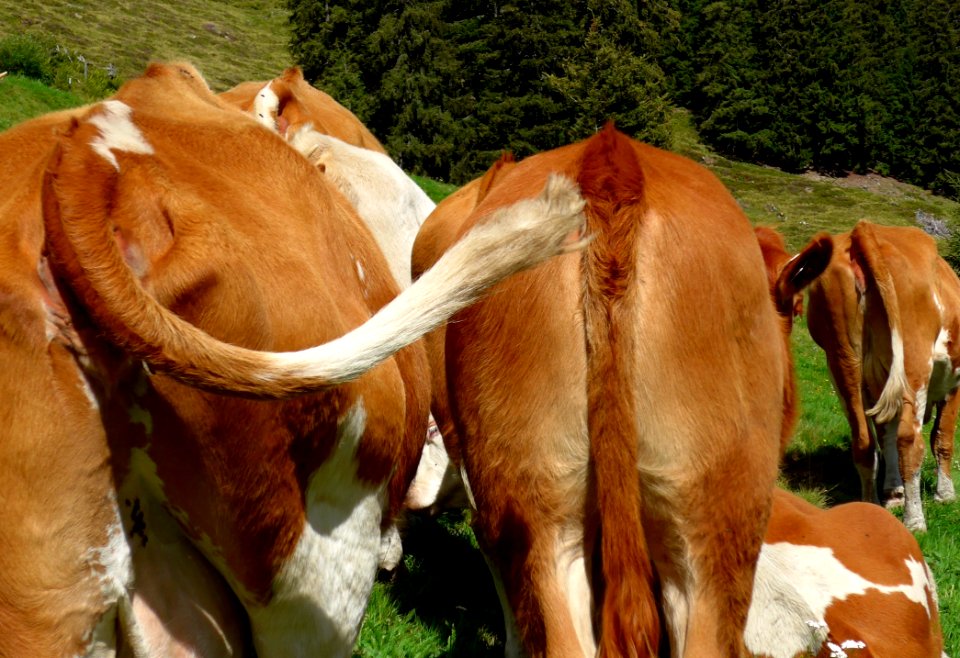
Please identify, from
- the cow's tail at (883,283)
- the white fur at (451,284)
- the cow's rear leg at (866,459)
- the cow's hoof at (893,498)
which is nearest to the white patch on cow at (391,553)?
the white fur at (451,284)

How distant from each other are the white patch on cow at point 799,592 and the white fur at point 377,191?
2.40m

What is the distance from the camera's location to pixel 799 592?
404 cm

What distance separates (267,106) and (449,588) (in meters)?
2.83

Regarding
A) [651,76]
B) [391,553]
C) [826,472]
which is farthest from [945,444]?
[651,76]

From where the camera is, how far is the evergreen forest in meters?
47.4

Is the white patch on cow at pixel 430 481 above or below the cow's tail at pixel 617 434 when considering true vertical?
below

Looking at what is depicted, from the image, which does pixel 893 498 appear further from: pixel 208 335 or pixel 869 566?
pixel 208 335

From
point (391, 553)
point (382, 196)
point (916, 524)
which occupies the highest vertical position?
point (382, 196)

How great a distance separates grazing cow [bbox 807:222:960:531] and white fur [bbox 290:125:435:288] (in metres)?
4.46

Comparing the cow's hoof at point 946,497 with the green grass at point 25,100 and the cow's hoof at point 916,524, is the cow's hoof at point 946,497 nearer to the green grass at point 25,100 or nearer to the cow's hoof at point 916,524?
the cow's hoof at point 916,524

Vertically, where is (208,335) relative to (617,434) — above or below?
above

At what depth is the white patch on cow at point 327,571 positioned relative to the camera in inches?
87.5

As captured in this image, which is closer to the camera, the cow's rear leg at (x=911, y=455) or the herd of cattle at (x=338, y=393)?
the herd of cattle at (x=338, y=393)

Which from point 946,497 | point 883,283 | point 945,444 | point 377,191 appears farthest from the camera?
point 945,444
